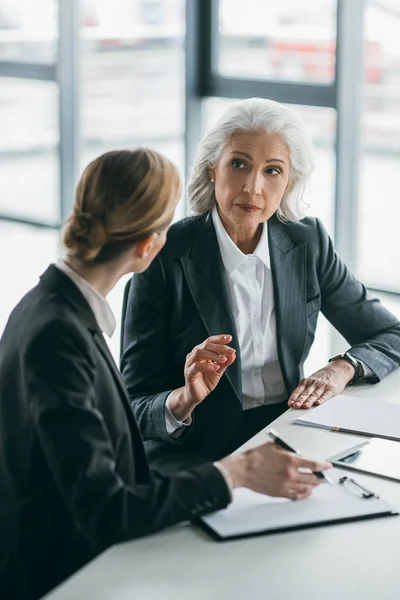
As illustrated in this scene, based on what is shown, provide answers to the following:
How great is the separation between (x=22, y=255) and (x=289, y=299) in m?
3.01

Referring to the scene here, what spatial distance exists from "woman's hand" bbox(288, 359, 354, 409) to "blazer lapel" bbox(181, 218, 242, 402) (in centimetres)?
16

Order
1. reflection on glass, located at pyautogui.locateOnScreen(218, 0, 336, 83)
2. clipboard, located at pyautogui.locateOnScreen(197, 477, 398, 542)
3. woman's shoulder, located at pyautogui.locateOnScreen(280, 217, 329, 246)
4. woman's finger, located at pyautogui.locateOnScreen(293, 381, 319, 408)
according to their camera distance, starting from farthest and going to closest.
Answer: reflection on glass, located at pyautogui.locateOnScreen(218, 0, 336, 83) → woman's shoulder, located at pyautogui.locateOnScreen(280, 217, 329, 246) → woman's finger, located at pyautogui.locateOnScreen(293, 381, 319, 408) → clipboard, located at pyautogui.locateOnScreen(197, 477, 398, 542)

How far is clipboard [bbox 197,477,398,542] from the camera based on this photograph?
64.5 inches

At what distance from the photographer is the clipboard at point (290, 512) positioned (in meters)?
1.64

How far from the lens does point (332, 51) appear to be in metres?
3.74

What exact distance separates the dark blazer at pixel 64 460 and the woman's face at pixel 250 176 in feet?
2.77

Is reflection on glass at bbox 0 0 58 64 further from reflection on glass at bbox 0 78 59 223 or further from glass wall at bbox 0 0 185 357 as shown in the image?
reflection on glass at bbox 0 78 59 223

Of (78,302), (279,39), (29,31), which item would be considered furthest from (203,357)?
(29,31)

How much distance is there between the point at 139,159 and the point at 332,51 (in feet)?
7.37

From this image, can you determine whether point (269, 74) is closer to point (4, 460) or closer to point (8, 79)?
point (8, 79)

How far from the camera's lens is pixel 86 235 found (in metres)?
1.67

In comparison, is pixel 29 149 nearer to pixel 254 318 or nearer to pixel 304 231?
pixel 304 231

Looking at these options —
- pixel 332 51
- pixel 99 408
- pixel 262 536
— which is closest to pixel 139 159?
pixel 99 408

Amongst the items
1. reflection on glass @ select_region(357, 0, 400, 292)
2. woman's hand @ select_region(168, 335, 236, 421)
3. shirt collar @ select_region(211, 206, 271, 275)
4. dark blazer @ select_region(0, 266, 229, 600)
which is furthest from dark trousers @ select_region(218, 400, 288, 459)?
reflection on glass @ select_region(357, 0, 400, 292)
